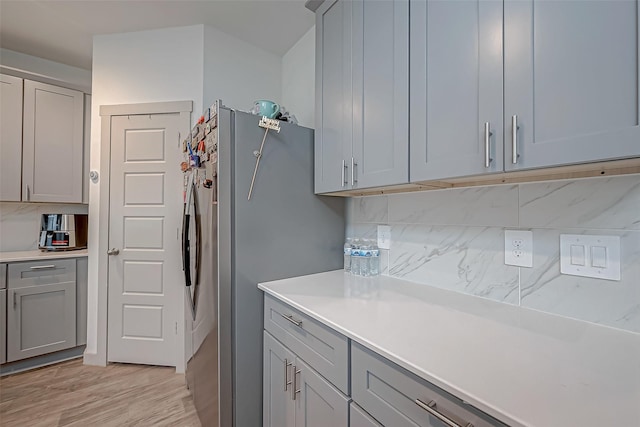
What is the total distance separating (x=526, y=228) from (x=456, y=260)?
302 mm

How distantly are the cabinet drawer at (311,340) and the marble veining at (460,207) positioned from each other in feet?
2.35

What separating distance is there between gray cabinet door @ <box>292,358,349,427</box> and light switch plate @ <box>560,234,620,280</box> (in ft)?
2.72

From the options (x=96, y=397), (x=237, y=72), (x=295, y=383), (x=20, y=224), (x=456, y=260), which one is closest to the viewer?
(x=295, y=383)

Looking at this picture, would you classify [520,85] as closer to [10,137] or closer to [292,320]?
[292,320]

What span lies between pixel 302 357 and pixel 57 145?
2.98 m

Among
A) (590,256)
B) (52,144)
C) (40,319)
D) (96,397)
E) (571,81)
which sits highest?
(52,144)

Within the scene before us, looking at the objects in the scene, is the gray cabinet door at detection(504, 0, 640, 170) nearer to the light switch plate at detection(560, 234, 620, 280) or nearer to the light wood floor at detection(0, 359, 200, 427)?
the light switch plate at detection(560, 234, 620, 280)

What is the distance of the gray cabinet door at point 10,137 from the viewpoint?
237 cm

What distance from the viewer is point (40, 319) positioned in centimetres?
237

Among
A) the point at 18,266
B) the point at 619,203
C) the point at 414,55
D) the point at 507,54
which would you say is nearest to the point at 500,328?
the point at 619,203

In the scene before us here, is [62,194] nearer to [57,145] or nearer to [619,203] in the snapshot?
[57,145]

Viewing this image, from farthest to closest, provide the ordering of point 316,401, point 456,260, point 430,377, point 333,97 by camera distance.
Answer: point 333,97 < point 456,260 < point 316,401 < point 430,377

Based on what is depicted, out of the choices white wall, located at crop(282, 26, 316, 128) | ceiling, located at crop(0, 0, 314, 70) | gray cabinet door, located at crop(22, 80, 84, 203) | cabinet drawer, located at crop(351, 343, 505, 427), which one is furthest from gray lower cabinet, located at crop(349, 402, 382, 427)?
gray cabinet door, located at crop(22, 80, 84, 203)

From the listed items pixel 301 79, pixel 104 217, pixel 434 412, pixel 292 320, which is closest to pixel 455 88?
pixel 434 412
